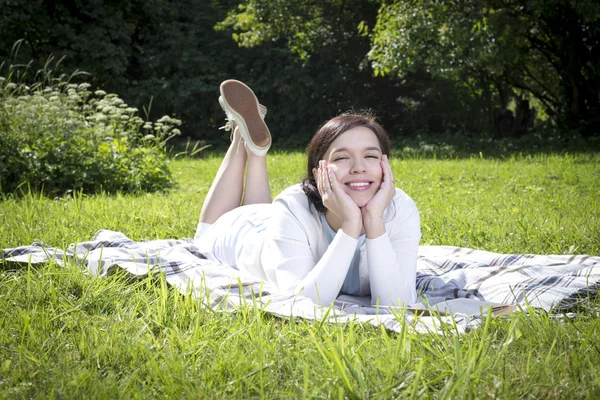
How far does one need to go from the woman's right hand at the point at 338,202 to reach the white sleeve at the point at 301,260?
5 cm

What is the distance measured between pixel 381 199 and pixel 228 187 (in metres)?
1.76

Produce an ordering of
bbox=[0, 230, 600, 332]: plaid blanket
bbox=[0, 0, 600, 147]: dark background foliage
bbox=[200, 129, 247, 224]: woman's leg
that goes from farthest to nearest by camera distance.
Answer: bbox=[0, 0, 600, 147]: dark background foliage < bbox=[200, 129, 247, 224]: woman's leg < bbox=[0, 230, 600, 332]: plaid blanket

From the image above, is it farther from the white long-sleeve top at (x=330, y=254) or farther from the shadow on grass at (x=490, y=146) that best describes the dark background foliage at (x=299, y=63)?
the white long-sleeve top at (x=330, y=254)

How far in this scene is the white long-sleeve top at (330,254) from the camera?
2625 mm

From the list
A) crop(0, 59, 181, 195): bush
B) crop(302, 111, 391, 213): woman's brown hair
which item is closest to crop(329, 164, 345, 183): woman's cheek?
crop(302, 111, 391, 213): woman's brown hair

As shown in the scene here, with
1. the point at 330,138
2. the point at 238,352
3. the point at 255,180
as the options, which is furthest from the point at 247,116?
the point at 238,352

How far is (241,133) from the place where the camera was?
4.30 metres

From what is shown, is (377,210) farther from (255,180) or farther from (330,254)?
(255,180)

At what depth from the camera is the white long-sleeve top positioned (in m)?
2.62

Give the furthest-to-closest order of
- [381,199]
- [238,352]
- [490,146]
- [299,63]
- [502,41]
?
[299,63]
[490,146]
[502,41]
[381,199]
[238,352]

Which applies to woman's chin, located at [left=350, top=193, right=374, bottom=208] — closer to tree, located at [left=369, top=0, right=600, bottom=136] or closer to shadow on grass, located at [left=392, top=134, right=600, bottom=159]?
shadow on grass, located at [left=392, top=134, right=600, bottom=159]

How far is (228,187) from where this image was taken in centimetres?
424

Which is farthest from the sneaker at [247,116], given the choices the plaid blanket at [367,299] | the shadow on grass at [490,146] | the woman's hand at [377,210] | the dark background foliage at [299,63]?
the dark background foliage at [299,63]

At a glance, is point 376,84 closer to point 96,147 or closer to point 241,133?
point 96,147
